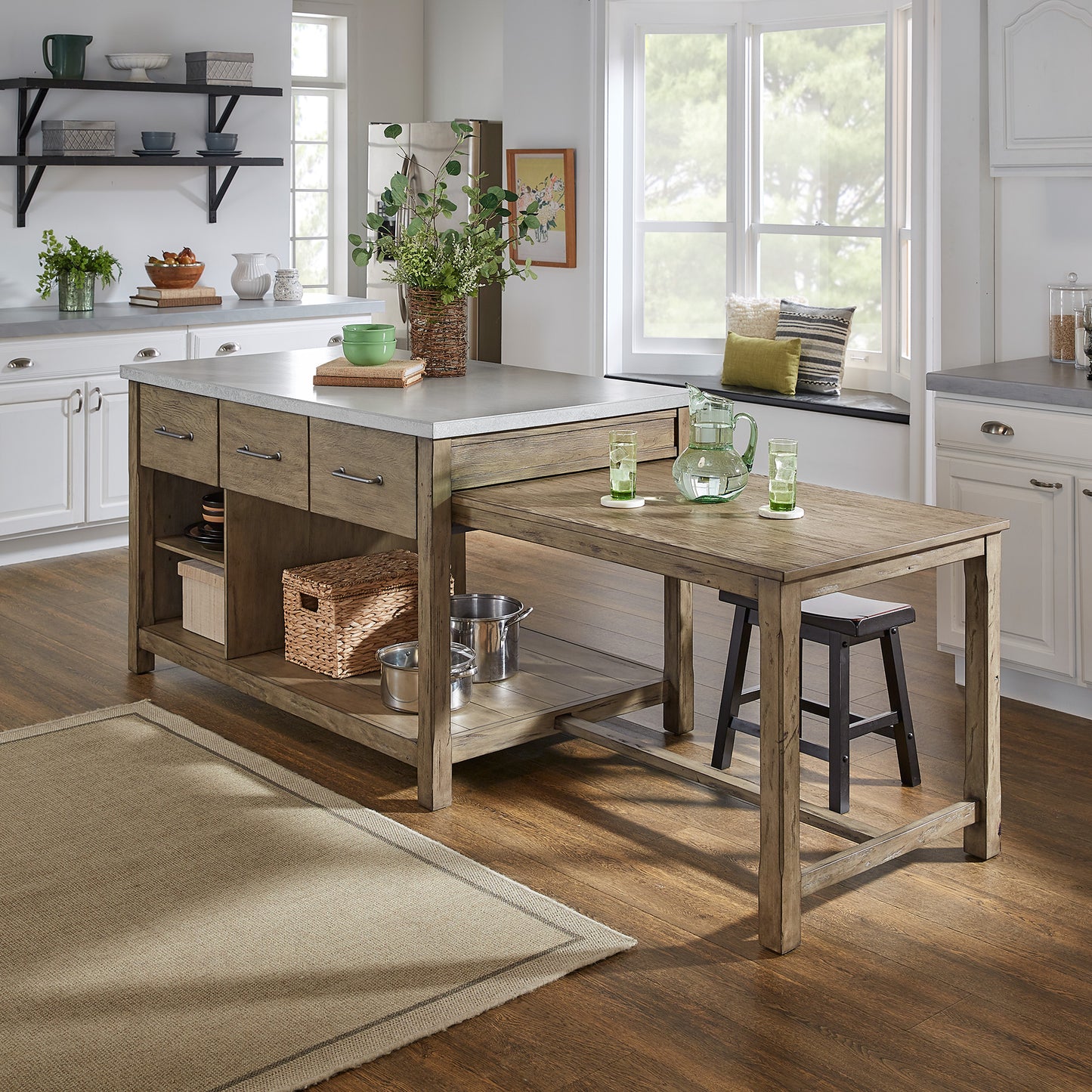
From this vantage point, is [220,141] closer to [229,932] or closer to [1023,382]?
[1023,382]

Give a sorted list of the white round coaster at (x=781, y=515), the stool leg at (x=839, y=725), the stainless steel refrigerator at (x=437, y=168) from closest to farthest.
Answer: the white round coaster at (x=781, y=515), the stool leg at (x=839, y=725), the stainless steel refrigerator at (x=437, y=168)

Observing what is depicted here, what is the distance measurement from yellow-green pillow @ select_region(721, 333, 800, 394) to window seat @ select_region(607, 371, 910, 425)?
38mm

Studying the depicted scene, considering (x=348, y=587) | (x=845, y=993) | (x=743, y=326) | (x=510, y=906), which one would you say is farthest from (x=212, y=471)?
(x=743, y=326)

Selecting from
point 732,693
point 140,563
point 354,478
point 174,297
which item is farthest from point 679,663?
point 174,297

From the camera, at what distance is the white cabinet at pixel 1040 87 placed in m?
3.78

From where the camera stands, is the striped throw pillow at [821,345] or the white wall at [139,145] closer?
the white wall at [139,145]

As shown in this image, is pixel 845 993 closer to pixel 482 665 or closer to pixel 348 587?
pixel 482 665

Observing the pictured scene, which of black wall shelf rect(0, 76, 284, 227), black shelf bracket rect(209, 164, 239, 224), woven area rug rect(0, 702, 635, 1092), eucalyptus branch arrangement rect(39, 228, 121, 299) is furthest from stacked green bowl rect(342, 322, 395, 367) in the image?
black shelf bracket rect(209, 164, 239, 224)

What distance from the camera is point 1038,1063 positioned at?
7.32 feet

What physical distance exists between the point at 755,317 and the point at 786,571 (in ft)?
14.4

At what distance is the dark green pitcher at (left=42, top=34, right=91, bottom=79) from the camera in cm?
577

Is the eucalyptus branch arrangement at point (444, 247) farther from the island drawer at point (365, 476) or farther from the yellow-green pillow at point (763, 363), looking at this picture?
the yellow-green pillow at point (763, 363)

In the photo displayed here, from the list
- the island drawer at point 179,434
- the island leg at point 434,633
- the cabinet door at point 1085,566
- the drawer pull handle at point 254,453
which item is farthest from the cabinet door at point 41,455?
the cabinet door at point 1085,566

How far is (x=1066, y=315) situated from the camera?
4.03 meters
